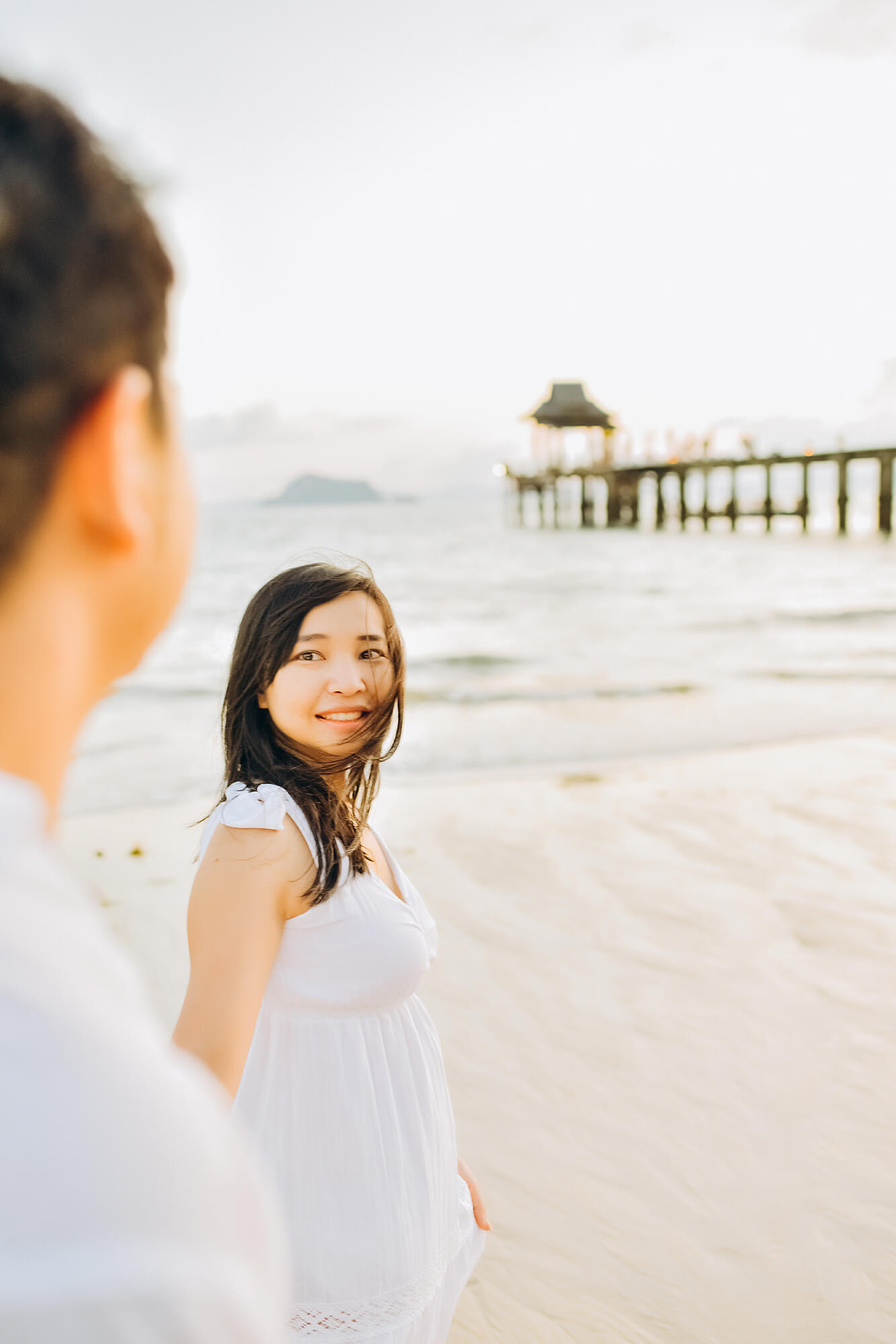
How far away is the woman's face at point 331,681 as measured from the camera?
2.00 metres

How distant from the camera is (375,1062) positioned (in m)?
1.83

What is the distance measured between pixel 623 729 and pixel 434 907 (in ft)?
17.5

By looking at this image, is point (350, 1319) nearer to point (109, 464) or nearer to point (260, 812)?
point (260, 812)

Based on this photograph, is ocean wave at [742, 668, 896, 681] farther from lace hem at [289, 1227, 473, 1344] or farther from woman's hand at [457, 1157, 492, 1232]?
lace hem at [289, 1227, 473, 1344]

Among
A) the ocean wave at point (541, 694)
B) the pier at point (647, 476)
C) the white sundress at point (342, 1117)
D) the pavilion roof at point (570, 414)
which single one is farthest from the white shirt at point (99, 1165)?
the pavilion roof at point (570, 414)

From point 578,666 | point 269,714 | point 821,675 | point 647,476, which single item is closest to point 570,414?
point 647,476

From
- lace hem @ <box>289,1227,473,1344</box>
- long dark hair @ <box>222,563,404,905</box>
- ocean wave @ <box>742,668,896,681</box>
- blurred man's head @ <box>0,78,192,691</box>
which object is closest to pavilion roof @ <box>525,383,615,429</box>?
ocean wave @ <box>742,668,896,681</box>

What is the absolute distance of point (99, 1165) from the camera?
49 cm

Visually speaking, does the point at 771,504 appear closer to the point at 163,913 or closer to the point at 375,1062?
the point at 163,913

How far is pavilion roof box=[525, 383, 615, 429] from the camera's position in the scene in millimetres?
58531

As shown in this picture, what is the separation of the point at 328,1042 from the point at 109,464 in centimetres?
144

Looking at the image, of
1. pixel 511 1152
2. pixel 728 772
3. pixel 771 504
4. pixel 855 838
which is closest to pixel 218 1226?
pixel 511 1152

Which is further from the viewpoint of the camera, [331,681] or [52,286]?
[331,681]

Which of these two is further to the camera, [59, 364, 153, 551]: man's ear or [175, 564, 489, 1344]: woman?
[175, 564, 489, 1344]: woman
